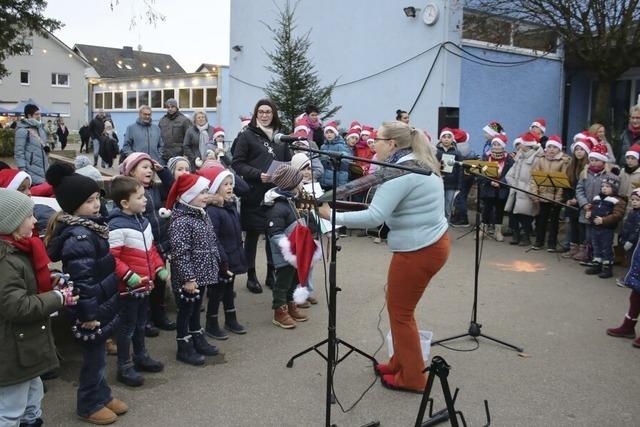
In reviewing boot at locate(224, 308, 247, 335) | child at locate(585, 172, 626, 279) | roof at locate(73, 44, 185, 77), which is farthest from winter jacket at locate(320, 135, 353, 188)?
roof at locate(73, 44, 185, 77)

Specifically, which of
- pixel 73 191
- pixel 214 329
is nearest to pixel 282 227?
pixel 214 329

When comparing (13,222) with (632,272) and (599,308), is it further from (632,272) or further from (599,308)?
(599,308)

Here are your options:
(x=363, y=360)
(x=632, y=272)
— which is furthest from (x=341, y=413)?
(x=632, y=272)

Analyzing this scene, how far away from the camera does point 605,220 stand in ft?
26.6

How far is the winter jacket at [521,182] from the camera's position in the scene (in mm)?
9797

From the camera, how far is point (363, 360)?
5039mm

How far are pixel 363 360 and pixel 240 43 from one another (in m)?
16.1

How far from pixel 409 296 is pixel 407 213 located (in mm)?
592

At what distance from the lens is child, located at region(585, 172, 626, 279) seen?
26.6 feet

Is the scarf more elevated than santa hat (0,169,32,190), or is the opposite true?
santa hat (0,169,32,190)

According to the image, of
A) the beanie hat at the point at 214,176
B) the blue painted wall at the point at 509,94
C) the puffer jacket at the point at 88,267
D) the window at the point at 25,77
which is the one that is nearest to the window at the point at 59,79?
the window at the point at 25,77

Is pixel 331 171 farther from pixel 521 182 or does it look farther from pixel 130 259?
pixel 130 259

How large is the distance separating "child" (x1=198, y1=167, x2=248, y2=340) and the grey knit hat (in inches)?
76.2

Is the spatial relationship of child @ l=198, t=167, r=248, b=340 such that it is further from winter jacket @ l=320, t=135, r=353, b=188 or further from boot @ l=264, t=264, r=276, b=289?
winter jacket @ l=320, t=135, r=353, b=188
